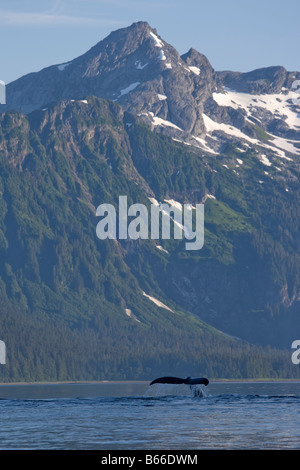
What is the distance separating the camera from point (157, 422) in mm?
135625

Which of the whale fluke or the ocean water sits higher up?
the whale fluke

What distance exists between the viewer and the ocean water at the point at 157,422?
366 feet

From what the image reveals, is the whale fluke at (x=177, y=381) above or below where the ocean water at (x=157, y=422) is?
above

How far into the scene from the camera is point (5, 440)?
379 ft

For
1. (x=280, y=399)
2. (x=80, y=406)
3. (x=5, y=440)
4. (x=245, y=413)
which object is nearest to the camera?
(x=5, y=440)

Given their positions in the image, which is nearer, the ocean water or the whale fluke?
the ocean water

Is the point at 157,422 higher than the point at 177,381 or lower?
lower

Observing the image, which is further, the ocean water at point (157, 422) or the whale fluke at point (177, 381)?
the whale fluke at point (177, 381)

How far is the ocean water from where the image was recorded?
11169cm

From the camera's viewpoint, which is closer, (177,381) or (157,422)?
(157,422)
